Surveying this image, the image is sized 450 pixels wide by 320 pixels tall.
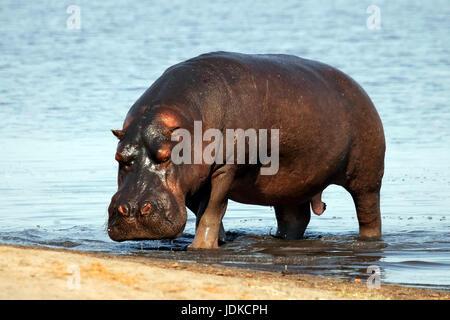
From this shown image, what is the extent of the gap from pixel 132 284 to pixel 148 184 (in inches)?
81.1

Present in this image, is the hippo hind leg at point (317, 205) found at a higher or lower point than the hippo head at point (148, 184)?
lower

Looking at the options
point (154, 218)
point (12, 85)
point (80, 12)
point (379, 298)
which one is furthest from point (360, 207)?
point (80, 12)

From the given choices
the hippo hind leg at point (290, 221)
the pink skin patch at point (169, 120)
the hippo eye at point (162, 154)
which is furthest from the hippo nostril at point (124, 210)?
the hippo hind leg at point (290, 221)

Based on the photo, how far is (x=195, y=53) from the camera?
23.8m

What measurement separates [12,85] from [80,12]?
46.3 ft

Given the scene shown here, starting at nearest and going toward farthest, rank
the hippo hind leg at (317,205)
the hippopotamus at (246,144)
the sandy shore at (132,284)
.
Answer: the sandy shore at (132,284)
the hippopotamus at (246,144)
the hippo hind leg at (317,205)

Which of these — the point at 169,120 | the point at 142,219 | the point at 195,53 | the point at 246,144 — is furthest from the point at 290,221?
the point at 195,53

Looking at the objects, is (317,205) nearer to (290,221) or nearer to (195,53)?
(290,221)

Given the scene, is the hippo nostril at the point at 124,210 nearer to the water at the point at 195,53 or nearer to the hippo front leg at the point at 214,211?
the water at the point at 195,53

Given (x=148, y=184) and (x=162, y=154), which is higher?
(x=162, y=154)

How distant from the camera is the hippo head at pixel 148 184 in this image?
7.92 meters

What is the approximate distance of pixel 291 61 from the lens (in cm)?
966

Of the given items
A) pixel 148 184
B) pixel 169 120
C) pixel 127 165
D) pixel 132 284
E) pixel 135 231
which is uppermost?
pixel 169 120
